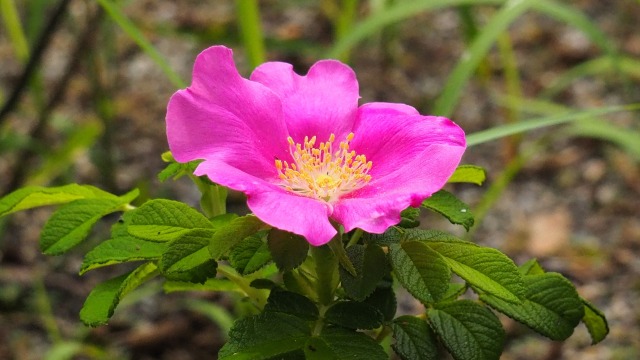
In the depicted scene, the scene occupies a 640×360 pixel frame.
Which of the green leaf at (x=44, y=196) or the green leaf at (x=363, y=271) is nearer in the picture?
the green leaf at (x=363, y=271)

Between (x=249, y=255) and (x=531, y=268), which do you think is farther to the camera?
(x=531, y=268)

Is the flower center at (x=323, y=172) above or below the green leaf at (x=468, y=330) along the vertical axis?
above

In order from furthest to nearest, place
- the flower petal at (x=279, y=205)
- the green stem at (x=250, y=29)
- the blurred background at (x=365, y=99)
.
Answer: the blurred background at (x=365, y=99) → the green stem at (x=250, y=29) → the flower petal at (x=279, y=205)

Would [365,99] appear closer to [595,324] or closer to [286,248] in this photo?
[595,324]

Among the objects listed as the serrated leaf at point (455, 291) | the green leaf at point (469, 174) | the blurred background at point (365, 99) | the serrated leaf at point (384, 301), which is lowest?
the blurred background at point (365, 99)

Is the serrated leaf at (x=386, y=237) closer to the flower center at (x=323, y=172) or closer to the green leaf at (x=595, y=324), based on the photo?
the flower center at (x=323, y=172)

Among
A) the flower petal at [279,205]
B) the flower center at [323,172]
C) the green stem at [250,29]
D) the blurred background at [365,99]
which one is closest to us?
the flower petal at [279,205]

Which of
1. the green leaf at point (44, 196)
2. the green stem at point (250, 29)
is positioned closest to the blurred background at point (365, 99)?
the green stem at point (250, 29)

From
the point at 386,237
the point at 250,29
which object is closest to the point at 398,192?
the point at 386,237
